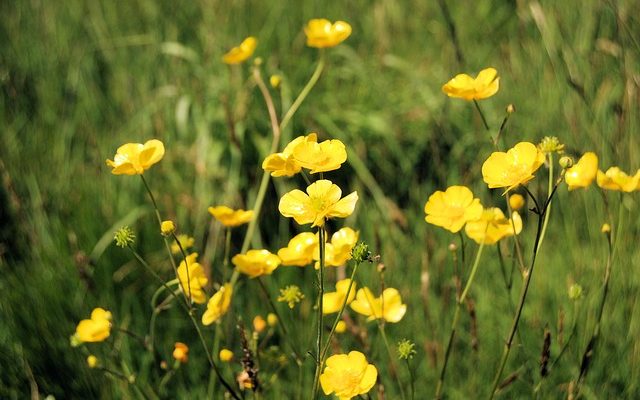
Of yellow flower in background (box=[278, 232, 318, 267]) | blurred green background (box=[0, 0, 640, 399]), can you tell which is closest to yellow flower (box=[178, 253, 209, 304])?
yellow flower in background (box=[278, 232, 318, 267])

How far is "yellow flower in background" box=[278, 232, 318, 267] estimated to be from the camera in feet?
4.82

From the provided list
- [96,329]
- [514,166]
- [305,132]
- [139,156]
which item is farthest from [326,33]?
[305,132]

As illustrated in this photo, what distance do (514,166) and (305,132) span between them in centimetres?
178

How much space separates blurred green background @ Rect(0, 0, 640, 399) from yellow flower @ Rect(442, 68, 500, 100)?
56 centimetres

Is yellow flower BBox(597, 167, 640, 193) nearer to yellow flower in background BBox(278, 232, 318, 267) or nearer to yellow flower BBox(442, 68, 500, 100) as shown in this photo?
yellow flower BBox(442, 68, 500, 100)

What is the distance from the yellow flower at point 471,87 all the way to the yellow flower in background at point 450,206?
Answer: 215 mm

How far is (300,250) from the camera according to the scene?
4.86 ft

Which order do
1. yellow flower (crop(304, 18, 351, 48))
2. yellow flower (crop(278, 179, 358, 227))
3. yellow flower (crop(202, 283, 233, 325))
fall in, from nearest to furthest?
1. yellow flower (crop(278, 179, 358, 227))
2. yellow flower (crop(202, 283, 233, 325))
3. yellow flower (crop(304, 18, 351, 48))

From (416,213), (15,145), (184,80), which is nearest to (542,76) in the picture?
(416,213)

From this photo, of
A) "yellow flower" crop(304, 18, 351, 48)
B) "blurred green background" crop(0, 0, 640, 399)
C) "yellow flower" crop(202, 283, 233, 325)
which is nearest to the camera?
"yellow flower" crop(202, 283, 233, 325)

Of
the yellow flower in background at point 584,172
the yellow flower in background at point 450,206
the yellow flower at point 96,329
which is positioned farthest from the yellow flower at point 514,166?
the yellow flower at point 96,329

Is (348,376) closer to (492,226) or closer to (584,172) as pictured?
(492,226)

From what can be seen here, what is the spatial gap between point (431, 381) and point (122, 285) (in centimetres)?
113

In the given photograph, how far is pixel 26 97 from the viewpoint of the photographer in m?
3.29
